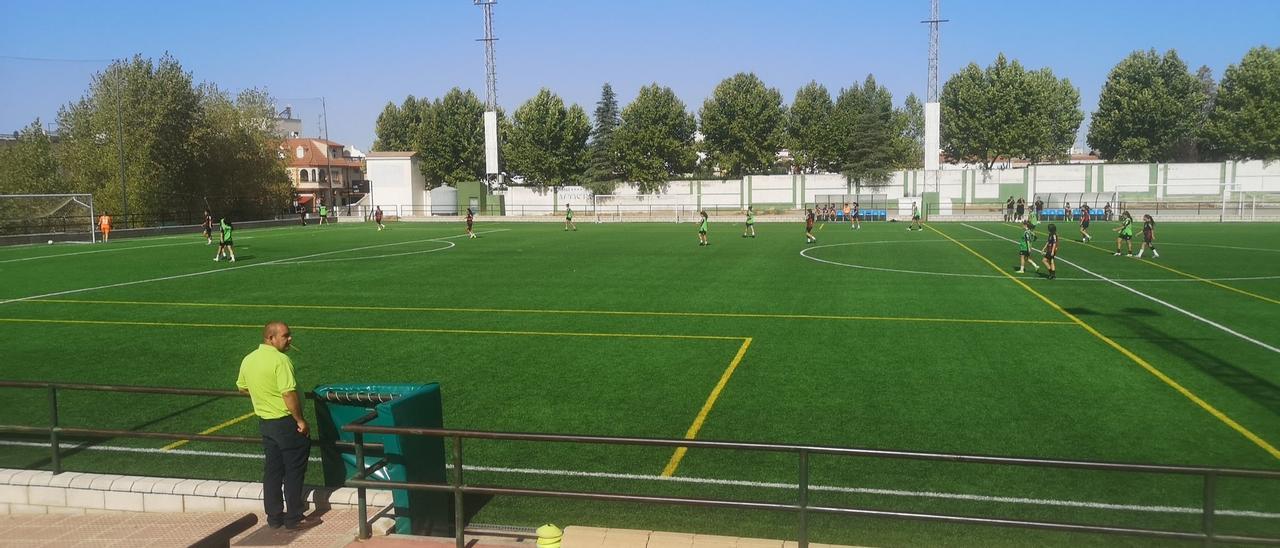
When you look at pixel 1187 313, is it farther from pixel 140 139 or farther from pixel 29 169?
pixel 29 169

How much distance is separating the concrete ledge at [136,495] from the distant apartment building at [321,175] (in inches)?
4225

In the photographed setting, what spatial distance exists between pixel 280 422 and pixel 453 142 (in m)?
89.1

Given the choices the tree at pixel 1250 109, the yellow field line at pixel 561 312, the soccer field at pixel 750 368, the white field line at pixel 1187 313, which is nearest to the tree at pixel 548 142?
the soccer field at pixel 750 368

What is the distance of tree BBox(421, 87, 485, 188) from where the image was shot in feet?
304

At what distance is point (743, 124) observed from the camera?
8594cm

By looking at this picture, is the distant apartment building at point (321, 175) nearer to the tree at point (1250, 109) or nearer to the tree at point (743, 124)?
the tree at point (743, 124)

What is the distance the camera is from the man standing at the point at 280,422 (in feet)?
21.6

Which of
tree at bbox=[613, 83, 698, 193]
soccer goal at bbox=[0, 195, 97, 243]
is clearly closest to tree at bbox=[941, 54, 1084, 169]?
tree at bbox=[613, 83, 698, 193]

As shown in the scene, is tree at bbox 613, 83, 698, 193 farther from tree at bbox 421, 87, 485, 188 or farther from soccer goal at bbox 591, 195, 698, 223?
tree at bbox 421, 87, 485, 188

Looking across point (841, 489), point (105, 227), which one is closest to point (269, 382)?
point (841, 489)

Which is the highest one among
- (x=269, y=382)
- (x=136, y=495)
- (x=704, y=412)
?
(x=269, y=382)

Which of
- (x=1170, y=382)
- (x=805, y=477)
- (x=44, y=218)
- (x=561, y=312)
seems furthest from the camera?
(x=44, y=218)

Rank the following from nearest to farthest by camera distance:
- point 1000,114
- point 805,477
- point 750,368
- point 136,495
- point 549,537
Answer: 1. point 549,537
2. point 805,477
3. point 136,495
4. point 750,368
5. point 1000,114

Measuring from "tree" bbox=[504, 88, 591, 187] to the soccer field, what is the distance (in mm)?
60095
